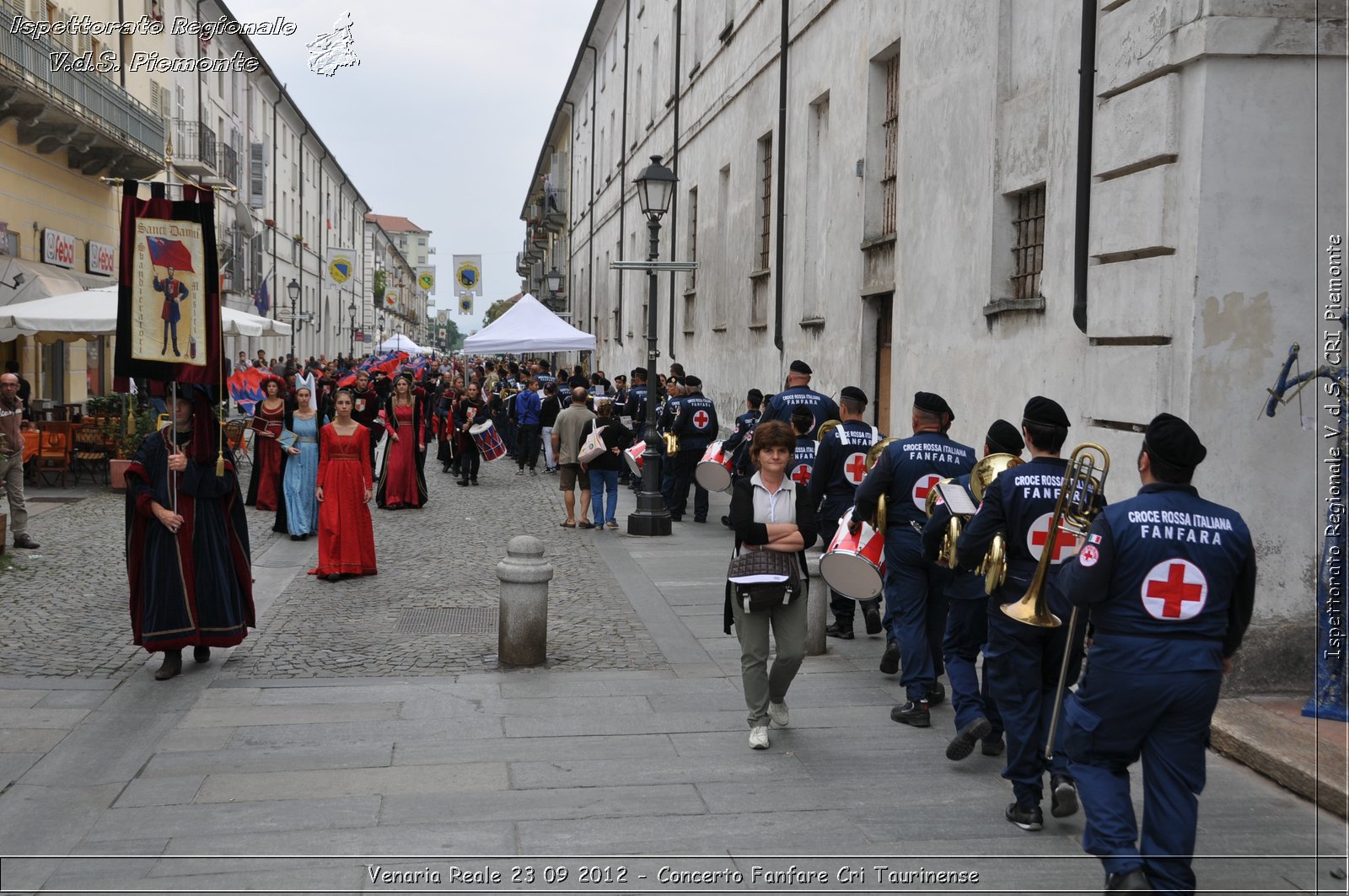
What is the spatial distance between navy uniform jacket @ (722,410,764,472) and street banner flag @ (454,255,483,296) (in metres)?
32.7

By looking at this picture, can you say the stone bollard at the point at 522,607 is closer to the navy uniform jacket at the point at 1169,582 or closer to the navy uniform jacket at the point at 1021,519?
the navy uniform jacket at the point at 1021,519

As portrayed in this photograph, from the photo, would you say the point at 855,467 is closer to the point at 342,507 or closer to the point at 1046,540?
the point at 1046,540

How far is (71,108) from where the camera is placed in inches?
896

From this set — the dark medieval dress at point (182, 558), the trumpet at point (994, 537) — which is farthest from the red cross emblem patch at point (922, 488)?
the dark medieval dress at point (182, 558)

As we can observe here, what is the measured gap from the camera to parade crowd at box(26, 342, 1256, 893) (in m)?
4.25

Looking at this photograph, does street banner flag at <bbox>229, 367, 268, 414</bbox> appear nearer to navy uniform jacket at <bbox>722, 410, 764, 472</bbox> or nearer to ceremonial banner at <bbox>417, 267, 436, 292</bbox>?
navy uniform jacket at <bbox>722, 410, 764, 472</bbox>

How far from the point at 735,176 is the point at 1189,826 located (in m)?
17.9

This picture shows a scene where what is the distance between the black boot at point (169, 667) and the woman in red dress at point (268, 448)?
252 inches

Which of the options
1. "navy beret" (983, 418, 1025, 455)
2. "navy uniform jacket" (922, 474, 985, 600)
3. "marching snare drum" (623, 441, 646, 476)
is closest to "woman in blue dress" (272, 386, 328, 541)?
"marching snare drum" (623, 441, 646, 476)

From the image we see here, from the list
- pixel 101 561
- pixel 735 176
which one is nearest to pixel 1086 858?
pixel 101 561

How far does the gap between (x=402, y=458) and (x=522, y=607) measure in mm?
9242

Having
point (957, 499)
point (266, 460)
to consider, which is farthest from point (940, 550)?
point (266, 460)

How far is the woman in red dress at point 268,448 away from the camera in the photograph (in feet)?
47.3

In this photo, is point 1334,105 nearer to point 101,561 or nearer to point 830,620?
point 830,620
